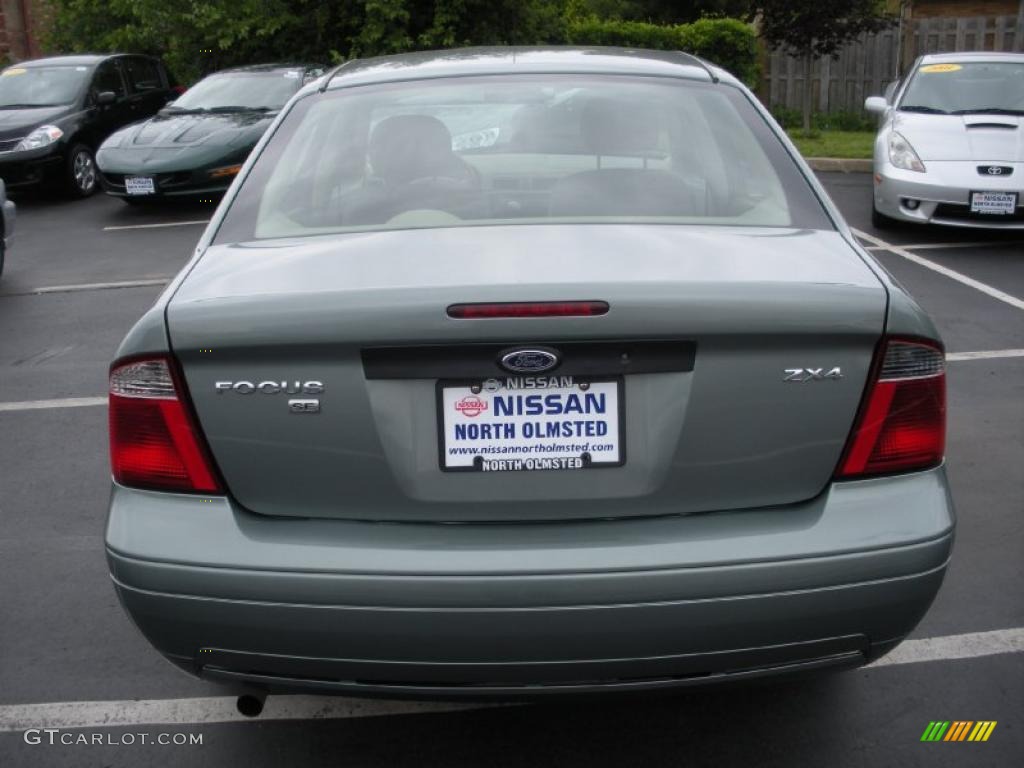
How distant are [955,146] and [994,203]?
72cm

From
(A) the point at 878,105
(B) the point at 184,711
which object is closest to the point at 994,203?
(A) the point at 878,105

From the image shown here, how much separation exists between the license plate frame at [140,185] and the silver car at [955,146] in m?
6.74

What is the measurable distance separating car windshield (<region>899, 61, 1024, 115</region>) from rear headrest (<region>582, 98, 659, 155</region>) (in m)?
7.78

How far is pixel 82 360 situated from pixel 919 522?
5357 millimetres

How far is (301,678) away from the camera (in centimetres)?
239

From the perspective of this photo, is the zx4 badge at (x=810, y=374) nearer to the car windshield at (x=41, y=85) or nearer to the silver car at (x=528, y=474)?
the silver car at (x=528, y=474)

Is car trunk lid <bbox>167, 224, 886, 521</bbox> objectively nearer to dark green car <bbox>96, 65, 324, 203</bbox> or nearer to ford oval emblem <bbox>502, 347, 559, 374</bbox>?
ford oval emblem <bbox>502, 347, 559, 374</bbox>

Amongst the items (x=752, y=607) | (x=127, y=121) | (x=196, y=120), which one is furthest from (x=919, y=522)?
(x=127, y=121)

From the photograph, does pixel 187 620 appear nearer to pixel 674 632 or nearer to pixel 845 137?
pixel 674 632

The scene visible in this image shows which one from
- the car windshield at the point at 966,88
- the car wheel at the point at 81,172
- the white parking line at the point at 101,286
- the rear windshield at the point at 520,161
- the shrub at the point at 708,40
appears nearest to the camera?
the rear windshield at the point at 520,161

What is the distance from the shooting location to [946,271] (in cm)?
837

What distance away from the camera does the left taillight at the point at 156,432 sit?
242cm

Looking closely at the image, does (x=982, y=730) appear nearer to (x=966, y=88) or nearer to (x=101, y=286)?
(x=101, y=286)

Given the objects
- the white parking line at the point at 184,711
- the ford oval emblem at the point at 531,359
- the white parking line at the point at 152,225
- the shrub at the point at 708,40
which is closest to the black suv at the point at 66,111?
the white parking line at the point at 152,225
